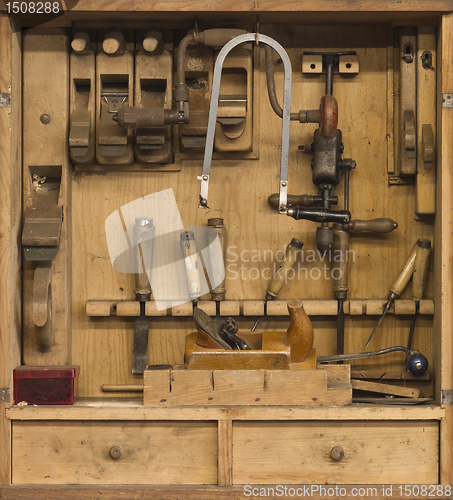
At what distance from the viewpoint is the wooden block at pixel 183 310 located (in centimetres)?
184

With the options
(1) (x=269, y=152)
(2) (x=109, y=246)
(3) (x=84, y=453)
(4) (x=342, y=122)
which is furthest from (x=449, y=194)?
(3) (x=84, y=453)

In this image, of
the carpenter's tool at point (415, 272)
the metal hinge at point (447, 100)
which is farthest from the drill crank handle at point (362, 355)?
the metal hinge at point (447, 100)

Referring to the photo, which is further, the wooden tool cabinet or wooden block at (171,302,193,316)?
wooden block at (171,302,193,316)

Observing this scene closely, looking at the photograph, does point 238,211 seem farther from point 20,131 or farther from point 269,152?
point 20,131

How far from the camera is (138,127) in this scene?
173 centimetres

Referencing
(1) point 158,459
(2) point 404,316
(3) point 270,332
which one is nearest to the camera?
(1) point 158,459

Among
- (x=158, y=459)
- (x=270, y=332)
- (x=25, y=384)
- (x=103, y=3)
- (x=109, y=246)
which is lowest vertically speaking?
(x=158, y=459)

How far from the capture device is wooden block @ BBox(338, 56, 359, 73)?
1.87m

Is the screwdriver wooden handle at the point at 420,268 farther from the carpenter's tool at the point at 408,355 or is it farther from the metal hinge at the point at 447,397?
the metal hinge at the point at 447,397

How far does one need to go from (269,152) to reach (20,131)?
82 centimetres

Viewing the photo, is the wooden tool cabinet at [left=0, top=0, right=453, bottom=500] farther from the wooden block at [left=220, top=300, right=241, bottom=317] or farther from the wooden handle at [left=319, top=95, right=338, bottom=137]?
the wooden handle at [left=319, top=95, right=338, bottom=137]

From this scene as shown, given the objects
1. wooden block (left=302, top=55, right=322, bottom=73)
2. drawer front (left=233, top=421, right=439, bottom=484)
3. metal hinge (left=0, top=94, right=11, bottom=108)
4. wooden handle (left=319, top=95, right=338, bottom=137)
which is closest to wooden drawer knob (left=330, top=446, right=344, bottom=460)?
drawer front (left=233, top=421, right=439, bottom=484)

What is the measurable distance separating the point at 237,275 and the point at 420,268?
61 centimetres

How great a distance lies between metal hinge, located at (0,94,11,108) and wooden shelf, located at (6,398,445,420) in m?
0.91
